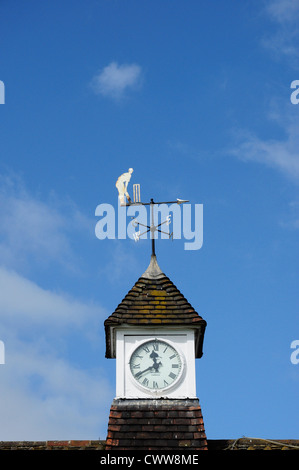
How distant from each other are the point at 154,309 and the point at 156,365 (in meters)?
1.21

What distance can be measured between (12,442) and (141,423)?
9.59ft

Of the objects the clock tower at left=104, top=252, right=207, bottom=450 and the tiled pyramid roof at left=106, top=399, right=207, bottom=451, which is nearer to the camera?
the tiled pyramid roof at left=106, top=399, right=207, bottom=451

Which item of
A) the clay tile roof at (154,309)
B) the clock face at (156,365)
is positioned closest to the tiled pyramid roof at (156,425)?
the clock face at (156,365)

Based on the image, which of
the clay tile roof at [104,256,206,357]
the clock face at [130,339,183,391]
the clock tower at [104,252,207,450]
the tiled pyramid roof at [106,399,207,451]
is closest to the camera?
the tiled pyramid roof at [106,399,207,451]

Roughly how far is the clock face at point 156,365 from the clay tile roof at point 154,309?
0.48 meters

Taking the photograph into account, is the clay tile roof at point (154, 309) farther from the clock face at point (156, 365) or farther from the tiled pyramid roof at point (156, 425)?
the tiled pyramid roof at point (156, 425)

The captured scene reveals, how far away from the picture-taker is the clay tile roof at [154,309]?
17.4 meters

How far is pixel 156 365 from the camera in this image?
679 inches

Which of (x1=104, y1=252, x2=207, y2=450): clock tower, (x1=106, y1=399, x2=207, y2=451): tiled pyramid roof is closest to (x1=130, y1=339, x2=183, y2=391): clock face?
(x1=104, y1=252, x2=207, y2=450): clock tower

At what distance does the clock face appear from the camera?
17078 millimetres

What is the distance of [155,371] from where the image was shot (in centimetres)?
1720

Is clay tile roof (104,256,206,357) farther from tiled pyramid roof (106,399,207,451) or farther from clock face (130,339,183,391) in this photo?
tiled pyramid roof (106,399,207,451)
